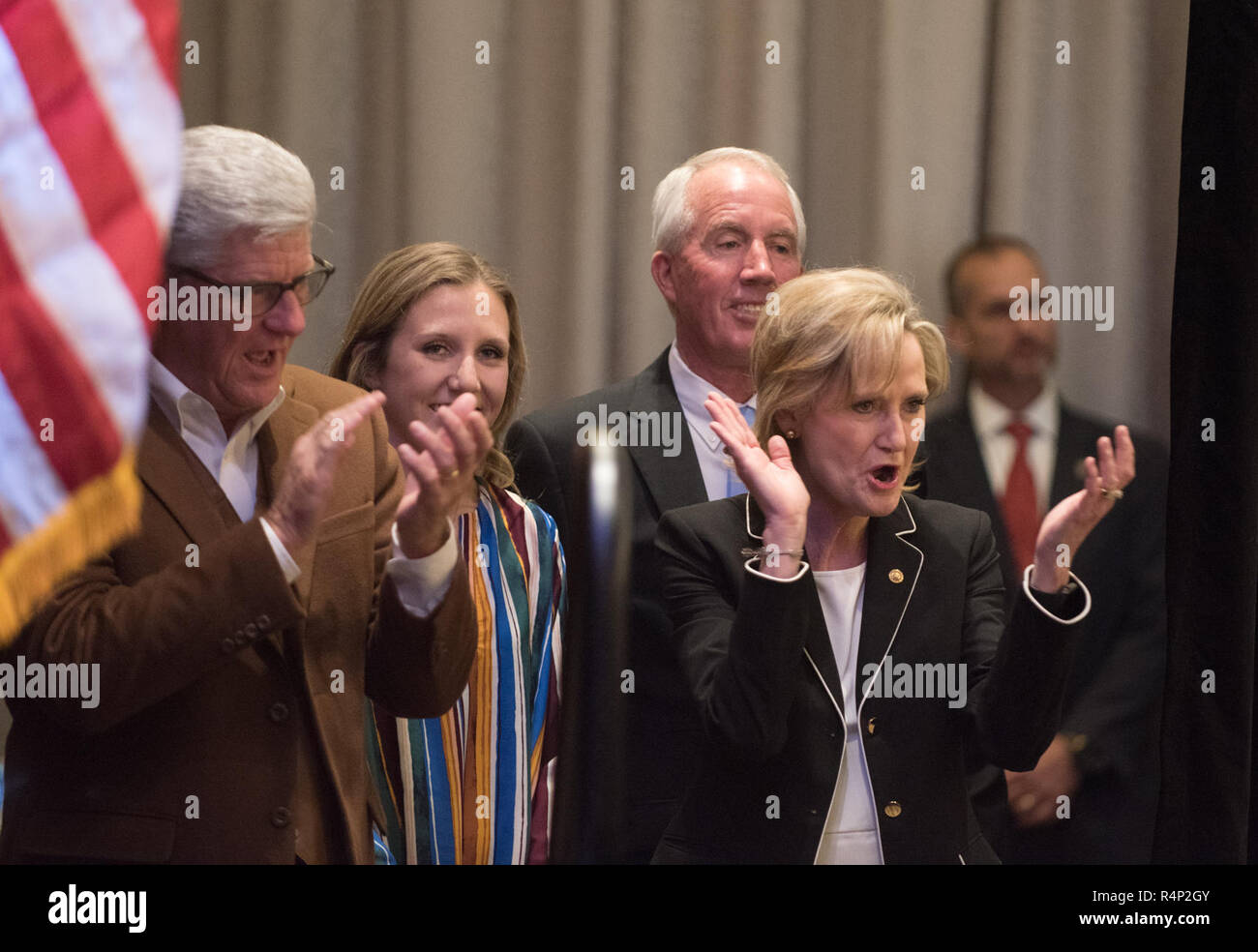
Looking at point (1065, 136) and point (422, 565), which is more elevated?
point (1065, 136)

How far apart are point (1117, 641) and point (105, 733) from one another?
1.68 m

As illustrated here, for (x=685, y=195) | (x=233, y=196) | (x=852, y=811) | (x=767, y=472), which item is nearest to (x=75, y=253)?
(x=233, y=196)

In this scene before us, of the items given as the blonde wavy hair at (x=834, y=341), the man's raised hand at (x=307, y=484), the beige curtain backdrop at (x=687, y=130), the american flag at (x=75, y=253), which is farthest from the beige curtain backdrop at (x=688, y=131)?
the man's raised hand at (x=307, y=484)

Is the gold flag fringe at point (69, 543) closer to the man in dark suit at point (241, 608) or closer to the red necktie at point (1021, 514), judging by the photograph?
the man in dark suit at point (241, 608)

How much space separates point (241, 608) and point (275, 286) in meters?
0.47

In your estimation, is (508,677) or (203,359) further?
(508,677)

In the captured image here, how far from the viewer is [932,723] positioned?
2055 mm

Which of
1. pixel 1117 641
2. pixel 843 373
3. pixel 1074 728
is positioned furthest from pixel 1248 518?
pixel 843 373

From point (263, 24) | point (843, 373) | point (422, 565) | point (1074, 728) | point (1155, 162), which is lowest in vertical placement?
point (1074, 728)

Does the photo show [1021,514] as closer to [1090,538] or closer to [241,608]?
[1090,538]

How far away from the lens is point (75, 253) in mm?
2035

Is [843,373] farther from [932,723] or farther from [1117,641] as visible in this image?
[1117,641]

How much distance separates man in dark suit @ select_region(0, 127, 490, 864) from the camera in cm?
173

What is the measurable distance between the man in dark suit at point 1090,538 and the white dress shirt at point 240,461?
0.96 meters
